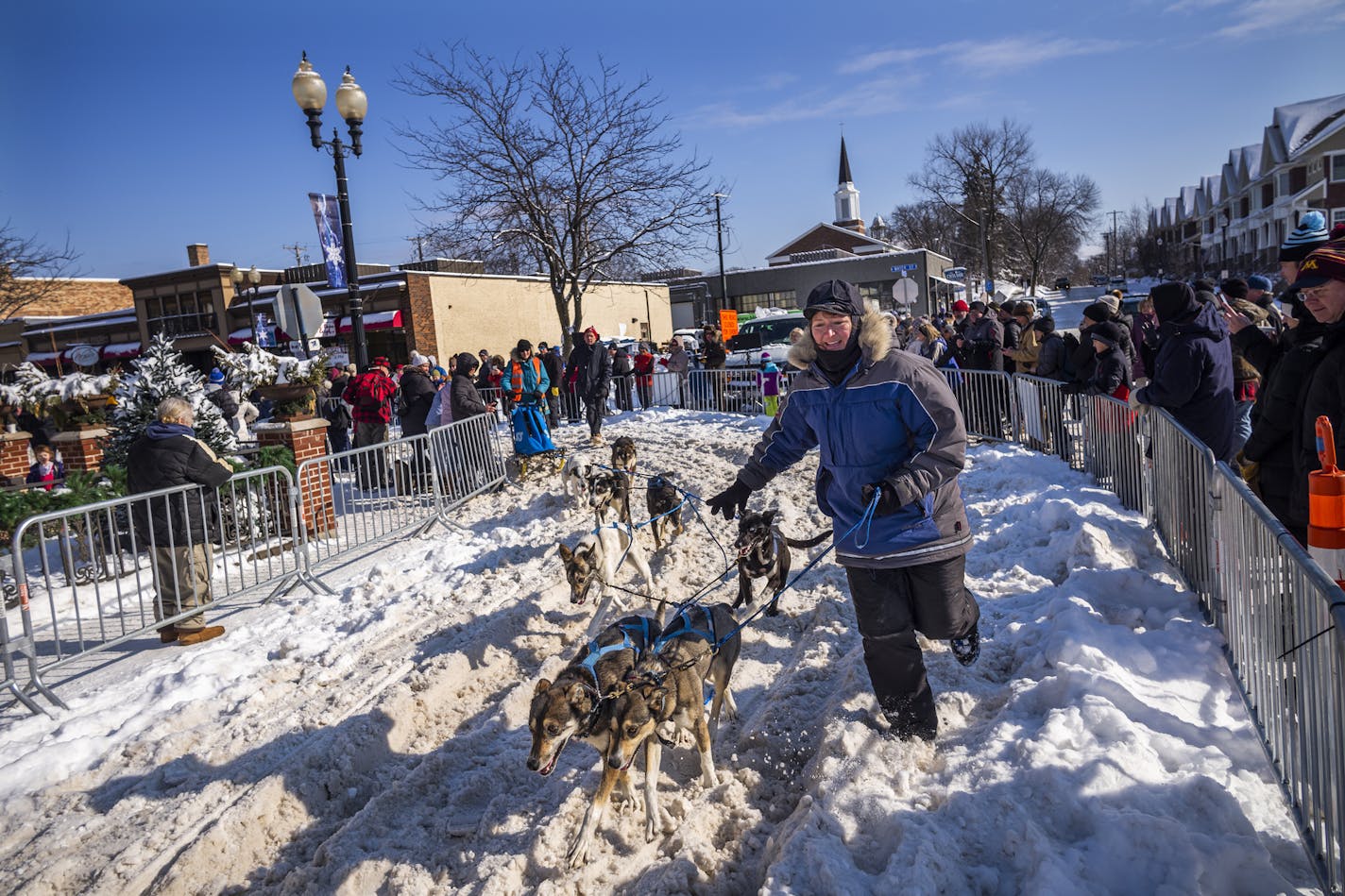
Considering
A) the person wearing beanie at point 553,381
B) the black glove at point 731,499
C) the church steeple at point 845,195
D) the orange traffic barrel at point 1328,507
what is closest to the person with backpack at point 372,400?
the person wearing beanie at point 553,381

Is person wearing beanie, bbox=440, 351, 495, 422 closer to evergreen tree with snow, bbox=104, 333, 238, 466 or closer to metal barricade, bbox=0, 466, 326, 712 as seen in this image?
evergreen tree with snow, bbox=104, 333, 238, 466

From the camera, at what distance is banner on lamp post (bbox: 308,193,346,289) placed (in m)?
12.9

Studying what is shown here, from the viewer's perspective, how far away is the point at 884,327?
149 inches

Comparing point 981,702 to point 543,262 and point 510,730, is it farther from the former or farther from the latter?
point 543,262

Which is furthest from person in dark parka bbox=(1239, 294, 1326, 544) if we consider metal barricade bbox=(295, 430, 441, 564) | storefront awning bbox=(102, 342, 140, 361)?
storefront awning bbox=(102, 342, 140, 361)

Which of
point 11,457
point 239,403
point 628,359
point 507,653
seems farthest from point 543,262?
point 507,653

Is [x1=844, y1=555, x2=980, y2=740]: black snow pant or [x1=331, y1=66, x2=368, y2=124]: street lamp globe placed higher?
[x1=331, y1=66, x2=368, y2=124]: street lamp globe

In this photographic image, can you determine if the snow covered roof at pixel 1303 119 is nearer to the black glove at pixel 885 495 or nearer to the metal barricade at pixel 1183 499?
the metal barricade at pixel 1183 499

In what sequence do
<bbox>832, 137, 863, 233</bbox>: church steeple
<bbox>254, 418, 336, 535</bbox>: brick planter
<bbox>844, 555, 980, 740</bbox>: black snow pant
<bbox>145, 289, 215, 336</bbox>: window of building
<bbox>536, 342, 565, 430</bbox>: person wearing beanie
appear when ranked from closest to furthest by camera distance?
<bbox>844, 555, 980, 740</bbox>: black snow pant
<bbox>254, 418, 336, 535</bbox>: brick planter
<bbox>536, 342, 565, 430</bbox>: person wearing beanie
<bbox>145, 289, 215, 336</bbox>: window of building
<bbox>832, 137, 863, 233</bbox>: church steeple

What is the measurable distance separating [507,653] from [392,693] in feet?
2.94

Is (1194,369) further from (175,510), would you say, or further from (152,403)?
(152,403)

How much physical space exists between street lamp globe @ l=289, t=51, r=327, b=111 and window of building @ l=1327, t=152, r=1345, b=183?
189 feet

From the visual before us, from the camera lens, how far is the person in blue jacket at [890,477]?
371cm

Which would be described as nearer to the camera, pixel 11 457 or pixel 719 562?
pixel 719 562
